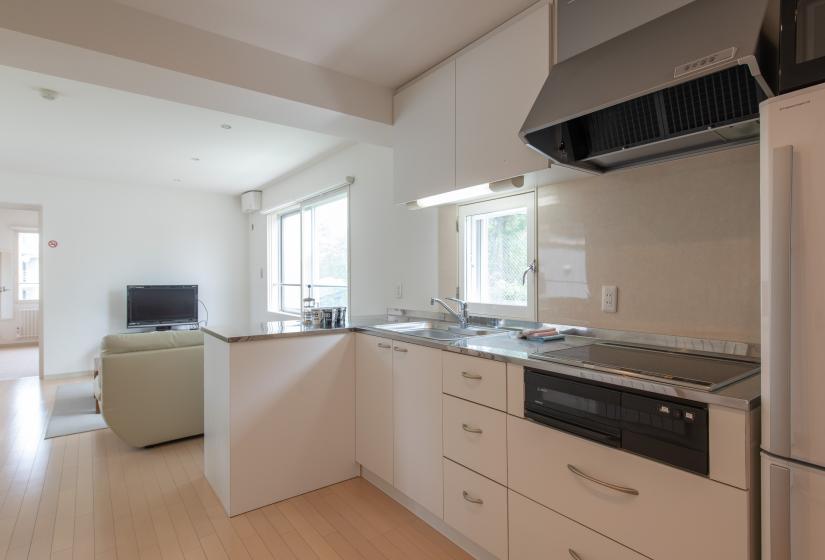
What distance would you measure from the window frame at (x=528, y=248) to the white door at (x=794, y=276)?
1.26 meters

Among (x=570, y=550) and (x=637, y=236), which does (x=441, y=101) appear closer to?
(x=637, y=236)

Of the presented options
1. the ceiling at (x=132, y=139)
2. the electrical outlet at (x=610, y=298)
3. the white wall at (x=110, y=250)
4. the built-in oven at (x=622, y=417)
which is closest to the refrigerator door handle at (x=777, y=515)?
the built-in oven at (x=622, y=417)

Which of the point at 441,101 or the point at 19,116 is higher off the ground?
the point at 19,116

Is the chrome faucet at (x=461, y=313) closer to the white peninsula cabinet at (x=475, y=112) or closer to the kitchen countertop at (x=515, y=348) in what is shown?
the kitchen countertop at (x=515, y=348)

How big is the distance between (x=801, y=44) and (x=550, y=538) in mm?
1574

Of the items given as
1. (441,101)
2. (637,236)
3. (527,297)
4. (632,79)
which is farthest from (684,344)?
(441,101)

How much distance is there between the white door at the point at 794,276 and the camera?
92 centimetres

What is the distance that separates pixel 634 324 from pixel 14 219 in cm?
1000

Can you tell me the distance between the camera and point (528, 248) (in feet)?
7.48

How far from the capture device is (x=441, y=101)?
7.76ft

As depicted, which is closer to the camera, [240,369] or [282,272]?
[240,369]

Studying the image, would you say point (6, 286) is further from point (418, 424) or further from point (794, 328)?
point (794, 328)

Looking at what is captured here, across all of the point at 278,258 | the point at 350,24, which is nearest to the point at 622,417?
the point at 350,24

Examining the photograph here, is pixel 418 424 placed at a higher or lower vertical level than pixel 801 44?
lower
